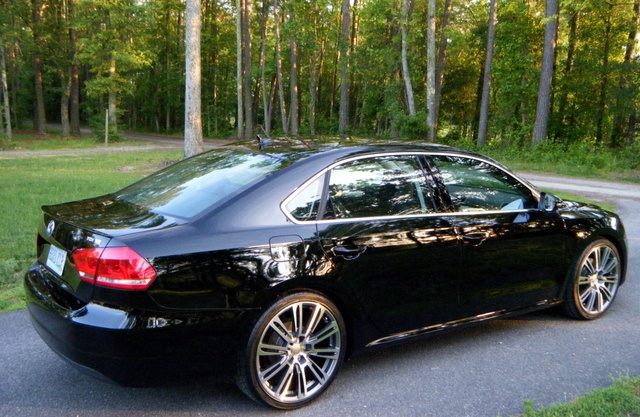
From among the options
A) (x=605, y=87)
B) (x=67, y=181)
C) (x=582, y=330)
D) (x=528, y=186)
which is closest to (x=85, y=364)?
(x=528, y=186)

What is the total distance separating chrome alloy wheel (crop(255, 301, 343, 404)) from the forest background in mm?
19575

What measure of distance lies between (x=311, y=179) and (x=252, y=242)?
658 mm

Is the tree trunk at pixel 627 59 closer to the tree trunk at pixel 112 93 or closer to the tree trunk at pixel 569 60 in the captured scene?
the tree trunk at pixel 569 60

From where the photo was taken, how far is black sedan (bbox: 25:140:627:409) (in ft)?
9.71

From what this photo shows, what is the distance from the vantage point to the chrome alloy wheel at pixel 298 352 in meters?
3.29

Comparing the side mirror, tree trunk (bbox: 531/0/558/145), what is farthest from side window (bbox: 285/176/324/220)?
tree trunk (bbox: 531/0/558/145)

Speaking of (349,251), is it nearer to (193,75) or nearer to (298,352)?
(298,352)

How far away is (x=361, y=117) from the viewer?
49.6 m

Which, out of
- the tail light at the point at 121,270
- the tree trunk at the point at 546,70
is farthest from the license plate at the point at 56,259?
the tree trunk at the point at 546,70

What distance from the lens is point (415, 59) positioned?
3269 centimetres

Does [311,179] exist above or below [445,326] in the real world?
above

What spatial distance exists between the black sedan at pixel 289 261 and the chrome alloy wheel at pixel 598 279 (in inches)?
8.8

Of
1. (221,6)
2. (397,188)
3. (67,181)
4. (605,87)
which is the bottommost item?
(67,181)

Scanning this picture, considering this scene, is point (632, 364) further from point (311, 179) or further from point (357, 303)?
point (311, 179)
